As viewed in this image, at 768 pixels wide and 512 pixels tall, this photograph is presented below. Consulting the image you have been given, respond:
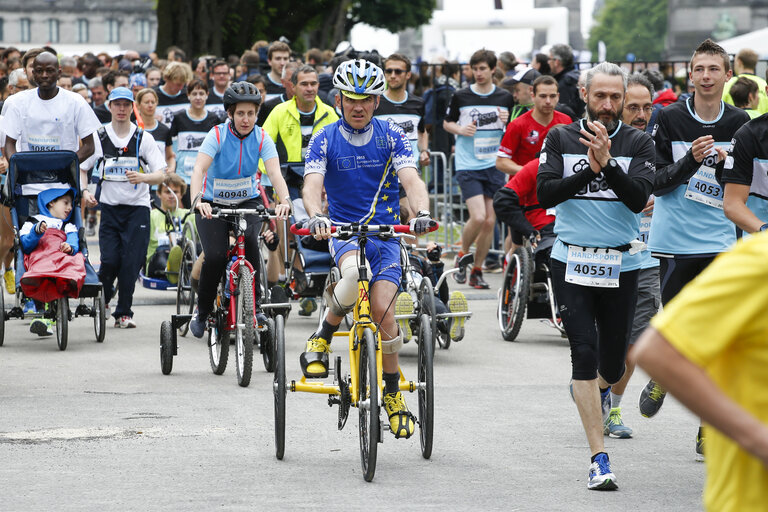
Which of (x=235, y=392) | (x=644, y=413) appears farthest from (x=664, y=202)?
(x=235, y=392)

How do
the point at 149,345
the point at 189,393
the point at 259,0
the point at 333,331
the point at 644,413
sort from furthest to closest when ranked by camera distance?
the point at 259,0, the point at 149,345, the point at 189,393, the point at 644,413, the point at 333,331

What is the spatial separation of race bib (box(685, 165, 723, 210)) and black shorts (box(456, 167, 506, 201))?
757 cm

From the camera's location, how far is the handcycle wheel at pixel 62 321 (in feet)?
35.2

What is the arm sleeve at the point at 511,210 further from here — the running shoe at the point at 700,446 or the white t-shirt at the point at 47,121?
the running shoe at the point at 700,446

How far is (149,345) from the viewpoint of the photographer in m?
11.2

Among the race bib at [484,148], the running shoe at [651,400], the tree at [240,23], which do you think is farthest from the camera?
the tree at [240,23]

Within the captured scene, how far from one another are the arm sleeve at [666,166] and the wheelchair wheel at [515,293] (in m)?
3.67

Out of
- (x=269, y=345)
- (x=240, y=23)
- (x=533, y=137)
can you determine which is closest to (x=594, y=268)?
(x=269, y=345)

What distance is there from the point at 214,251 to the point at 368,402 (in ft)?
11.3

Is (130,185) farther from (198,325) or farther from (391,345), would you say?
(391,345)

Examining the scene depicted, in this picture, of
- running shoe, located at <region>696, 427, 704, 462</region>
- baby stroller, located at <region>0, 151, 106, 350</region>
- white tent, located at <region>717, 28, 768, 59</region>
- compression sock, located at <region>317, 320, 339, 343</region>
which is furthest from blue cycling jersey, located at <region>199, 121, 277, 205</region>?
white tent, located at <region>717, 28, 768, 59</region>

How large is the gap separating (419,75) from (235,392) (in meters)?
13.3

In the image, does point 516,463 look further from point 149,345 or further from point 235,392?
point 149,345

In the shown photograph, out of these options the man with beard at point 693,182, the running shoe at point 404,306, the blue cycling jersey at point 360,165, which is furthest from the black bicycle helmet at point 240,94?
the man with beard at point 693,182
